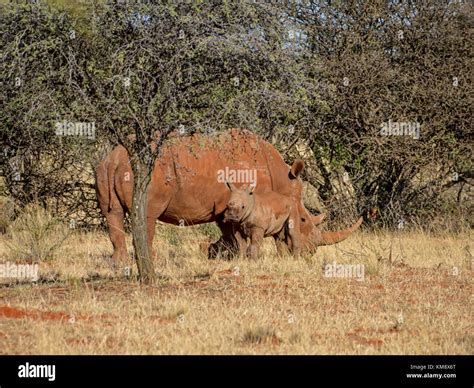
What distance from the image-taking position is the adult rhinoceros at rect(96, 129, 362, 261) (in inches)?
487

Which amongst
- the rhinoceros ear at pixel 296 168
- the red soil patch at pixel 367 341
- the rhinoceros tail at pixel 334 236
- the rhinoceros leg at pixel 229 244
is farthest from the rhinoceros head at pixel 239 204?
the red soil patch at pixel 367 341

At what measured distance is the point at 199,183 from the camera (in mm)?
13117

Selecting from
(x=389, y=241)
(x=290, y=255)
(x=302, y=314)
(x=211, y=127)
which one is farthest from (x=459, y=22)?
(x=302, y=314)

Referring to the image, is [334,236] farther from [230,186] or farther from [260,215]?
[230,186]

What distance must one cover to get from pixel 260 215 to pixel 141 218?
9.17ft

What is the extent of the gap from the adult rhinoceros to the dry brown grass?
550 mm

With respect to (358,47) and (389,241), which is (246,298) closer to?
(389,241)

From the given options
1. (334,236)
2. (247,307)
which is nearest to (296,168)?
(334,236)

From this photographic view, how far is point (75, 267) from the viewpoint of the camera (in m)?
12.4

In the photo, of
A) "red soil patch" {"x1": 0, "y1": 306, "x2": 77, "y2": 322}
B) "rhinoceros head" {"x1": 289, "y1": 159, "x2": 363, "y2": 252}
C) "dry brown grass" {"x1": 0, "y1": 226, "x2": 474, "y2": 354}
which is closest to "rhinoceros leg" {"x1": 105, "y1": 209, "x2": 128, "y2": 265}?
"dry brown grass" {"x1": 0, "y1": 226, "x2": 474, "y2": 354}

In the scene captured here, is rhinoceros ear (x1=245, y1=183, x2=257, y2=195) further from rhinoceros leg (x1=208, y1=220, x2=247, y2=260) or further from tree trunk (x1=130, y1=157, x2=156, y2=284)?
tree trunk (x1=130, y1=157, x2=156, y2=284)

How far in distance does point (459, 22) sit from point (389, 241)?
4.53m

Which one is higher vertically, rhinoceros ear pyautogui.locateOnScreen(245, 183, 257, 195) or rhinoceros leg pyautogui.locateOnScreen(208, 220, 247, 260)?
rhinoceros ear pyautogui.locateOnScreen(245, 183, 257, 195)
